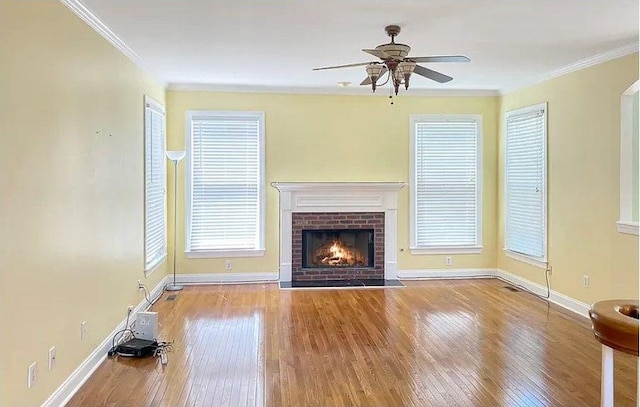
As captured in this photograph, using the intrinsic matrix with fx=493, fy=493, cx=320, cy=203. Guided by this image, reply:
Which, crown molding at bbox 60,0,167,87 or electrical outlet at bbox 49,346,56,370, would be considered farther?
crown molding at bbox 60,0,167,87

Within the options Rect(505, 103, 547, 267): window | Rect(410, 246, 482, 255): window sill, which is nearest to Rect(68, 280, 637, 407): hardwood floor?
Rect(505, 103, 547, 267): window

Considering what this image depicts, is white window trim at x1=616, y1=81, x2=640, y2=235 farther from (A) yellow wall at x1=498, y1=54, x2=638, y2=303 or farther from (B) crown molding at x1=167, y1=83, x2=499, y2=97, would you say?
(B) crown molding at x1=167, y1=83, x2=499, y2=97

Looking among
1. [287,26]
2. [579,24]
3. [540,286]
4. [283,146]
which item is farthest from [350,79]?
[540,286]

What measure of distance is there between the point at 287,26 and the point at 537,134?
3.62 m

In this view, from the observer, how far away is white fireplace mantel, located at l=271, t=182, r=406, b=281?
21.5 feet

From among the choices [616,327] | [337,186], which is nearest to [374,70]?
[616,327]

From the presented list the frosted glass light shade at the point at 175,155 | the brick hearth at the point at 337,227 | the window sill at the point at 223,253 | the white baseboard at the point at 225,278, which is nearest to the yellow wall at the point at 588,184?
the brick hearth at the point at 337,227

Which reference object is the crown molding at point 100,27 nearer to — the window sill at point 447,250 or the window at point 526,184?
the window sill at point 447,250

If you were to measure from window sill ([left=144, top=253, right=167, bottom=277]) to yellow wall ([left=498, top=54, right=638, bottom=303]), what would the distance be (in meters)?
4.54

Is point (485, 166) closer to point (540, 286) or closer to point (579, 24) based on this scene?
point (540, 286)

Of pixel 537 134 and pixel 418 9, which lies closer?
pixel 418 9

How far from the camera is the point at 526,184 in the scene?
245 inches

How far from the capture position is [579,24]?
3811 mm

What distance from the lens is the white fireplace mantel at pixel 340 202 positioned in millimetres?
6562
